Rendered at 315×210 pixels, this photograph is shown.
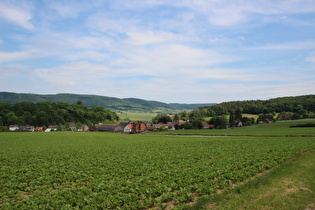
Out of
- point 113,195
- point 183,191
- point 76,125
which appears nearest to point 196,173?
point 183,191

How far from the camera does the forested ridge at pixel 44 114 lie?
11019 cm

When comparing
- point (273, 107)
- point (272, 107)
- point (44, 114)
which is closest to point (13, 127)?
point (44, 114)

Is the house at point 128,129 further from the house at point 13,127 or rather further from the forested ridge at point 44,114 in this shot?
the house at point 13,127

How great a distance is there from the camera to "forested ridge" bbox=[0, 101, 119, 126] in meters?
110

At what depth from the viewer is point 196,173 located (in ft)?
54.1

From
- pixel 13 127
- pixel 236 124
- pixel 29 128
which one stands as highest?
pixel 236 124

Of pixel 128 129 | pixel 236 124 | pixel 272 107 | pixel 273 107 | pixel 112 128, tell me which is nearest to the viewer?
pixel 112 128

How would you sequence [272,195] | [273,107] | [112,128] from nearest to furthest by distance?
[272,195], [112,128], [273,107]

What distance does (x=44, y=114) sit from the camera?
11881cm

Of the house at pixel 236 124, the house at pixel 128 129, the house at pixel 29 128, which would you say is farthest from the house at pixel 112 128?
the house at pixel 236 124

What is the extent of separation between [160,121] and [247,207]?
140837 mm

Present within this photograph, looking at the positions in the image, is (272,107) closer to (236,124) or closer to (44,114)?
(236,124)

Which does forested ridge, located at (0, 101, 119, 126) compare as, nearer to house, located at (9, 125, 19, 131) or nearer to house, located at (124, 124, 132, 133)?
house, located at (9, 125, 19, 131)

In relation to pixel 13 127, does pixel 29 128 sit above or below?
below
